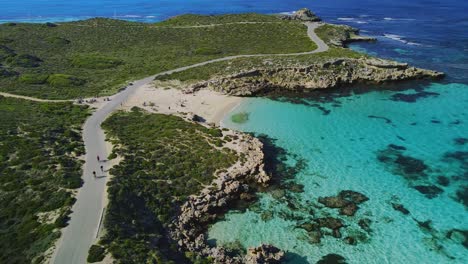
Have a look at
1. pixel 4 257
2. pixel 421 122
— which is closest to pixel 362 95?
pixel 421 122

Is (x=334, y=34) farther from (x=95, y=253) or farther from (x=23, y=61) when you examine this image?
(x=95, y=253)

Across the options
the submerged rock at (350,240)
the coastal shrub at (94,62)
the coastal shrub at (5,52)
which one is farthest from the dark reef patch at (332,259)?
the coastal shrub at (5,52)

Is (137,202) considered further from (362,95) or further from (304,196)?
(362,95)

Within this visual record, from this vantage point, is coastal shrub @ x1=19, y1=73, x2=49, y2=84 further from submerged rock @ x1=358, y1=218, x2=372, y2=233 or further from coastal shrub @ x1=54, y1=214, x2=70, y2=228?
submerged rock @ x1=358, y1=218, x2=372, y2=233

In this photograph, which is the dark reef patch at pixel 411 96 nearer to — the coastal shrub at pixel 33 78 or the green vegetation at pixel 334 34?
the green vegetation at pixel 334 34

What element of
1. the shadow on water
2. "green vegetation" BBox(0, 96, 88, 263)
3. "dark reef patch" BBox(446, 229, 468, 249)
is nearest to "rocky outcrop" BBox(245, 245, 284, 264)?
the shadow on water

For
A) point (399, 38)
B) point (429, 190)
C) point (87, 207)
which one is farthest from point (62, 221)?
point (399, 38)

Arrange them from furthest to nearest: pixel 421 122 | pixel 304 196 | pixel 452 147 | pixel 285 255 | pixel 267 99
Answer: pixel 267 99 → pixel 421 122 → pixel 452 147 → pixel 304 196 → pixel 285 255

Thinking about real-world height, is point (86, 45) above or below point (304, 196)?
above
